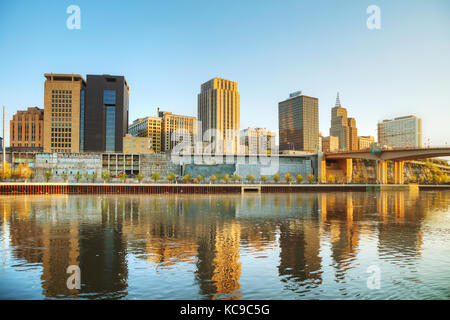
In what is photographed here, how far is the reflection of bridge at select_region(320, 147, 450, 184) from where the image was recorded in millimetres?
124969

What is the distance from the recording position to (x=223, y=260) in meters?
23.2

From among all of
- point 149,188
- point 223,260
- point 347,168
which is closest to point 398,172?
point 347,168

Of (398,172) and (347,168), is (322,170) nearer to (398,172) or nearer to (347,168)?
(347,168)

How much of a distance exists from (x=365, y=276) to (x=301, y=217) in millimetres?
27357

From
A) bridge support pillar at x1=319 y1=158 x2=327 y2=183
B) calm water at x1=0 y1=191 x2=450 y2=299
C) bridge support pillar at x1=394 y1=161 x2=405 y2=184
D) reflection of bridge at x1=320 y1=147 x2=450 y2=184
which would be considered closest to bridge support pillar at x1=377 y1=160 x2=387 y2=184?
reflection of bridge at x1=320 y1=147 x2=450 y2=184

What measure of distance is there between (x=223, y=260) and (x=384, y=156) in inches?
5234

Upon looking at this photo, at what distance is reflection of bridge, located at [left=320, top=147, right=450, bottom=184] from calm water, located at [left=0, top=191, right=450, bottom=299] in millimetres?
99101

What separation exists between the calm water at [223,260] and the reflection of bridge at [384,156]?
3902 inches

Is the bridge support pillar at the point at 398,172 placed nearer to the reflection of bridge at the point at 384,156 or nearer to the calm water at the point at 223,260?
the reflection of bridge at the point at 384,156

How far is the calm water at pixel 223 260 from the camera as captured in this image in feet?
57.7

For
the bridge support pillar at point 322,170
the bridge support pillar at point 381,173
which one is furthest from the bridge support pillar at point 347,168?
the bridge support pillar at point 381,173

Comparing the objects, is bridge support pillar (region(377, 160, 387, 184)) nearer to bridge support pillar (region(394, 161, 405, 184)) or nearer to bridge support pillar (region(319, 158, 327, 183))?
bridge support pillar (region(394, 161, 405, 184))

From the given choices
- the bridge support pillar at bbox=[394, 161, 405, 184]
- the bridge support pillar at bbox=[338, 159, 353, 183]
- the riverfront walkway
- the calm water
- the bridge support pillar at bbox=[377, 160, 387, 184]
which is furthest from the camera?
the bridge support pillar at bbox=[338, 159, 353, 183]
